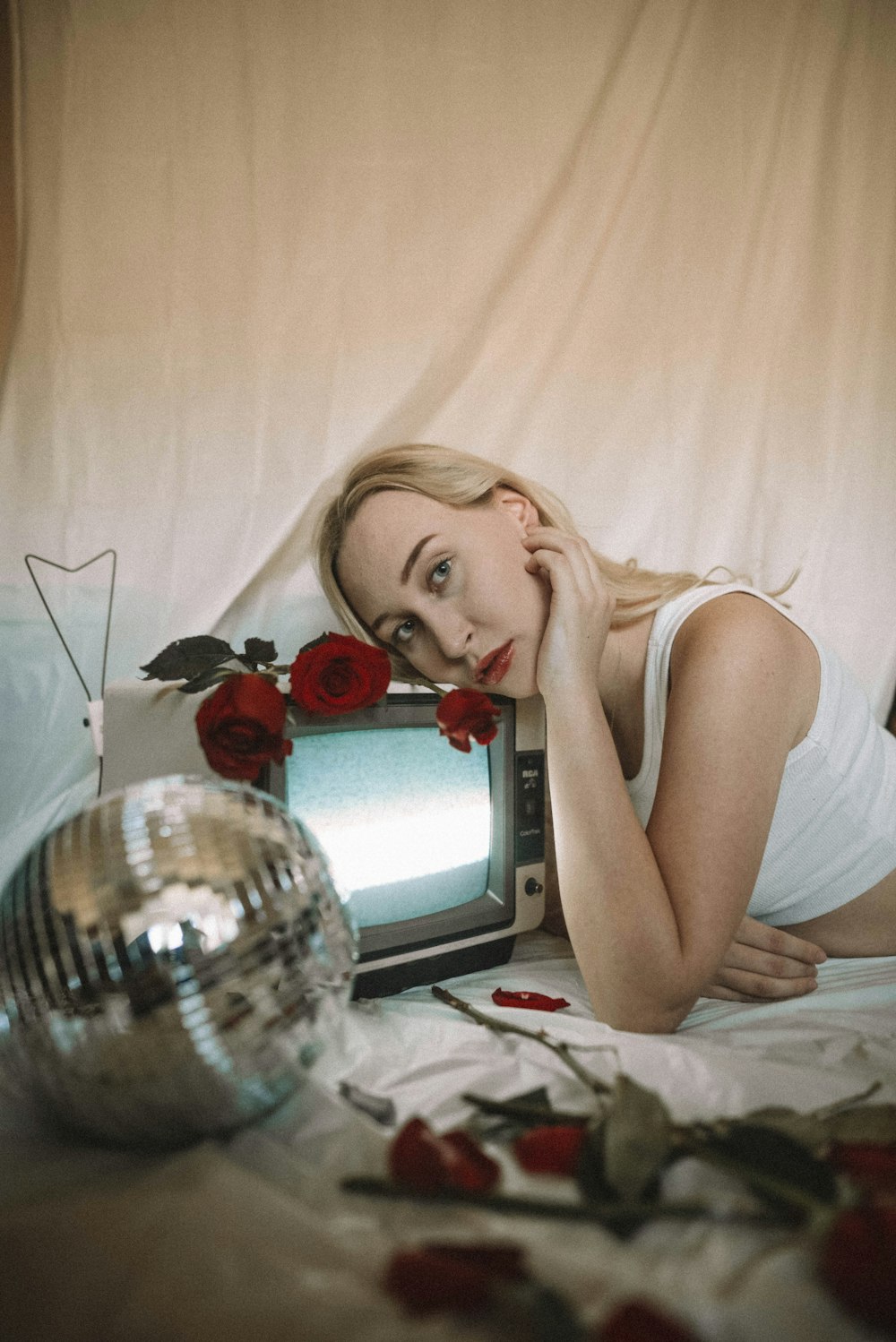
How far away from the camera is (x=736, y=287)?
1599 mm

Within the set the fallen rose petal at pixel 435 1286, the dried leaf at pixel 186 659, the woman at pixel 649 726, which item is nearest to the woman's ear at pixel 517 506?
the woman at pixel 649 726

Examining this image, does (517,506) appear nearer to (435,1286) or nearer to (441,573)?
(441,573)

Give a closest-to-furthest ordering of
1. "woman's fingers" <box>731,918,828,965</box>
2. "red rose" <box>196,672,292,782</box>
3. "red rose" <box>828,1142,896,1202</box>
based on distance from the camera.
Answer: "red rose" <box>828,1142,896,1202</box>
"red rose" <box>196,672,292,782</box>
"woman's fingers" <box>731,918,828,965</box>

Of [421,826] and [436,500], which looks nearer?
[421,826]

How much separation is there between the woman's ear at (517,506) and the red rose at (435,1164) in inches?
35.7

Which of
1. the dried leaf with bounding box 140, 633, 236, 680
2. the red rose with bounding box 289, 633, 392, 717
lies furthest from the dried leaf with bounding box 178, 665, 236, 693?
the red rose with bounding box 289, 633, 392, 717

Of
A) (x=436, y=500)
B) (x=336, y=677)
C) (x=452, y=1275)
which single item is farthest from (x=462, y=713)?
(x=452, y=1275)

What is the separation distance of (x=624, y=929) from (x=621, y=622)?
1.67 feet

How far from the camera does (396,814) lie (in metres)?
1.00

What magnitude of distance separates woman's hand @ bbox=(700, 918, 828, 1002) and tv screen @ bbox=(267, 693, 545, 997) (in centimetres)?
27

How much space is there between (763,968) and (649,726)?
348mm

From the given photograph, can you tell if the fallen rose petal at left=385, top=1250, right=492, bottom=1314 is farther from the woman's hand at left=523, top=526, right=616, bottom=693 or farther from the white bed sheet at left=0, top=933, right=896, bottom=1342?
the woman's hand at left=523, top=526, right=616, bottom=693

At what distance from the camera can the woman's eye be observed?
1.10m

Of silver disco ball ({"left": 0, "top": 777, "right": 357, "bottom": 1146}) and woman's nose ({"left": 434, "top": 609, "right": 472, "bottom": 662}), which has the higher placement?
woman's nose ({"left": 434, "top": 609, "right": 472, "bottom": 662})
